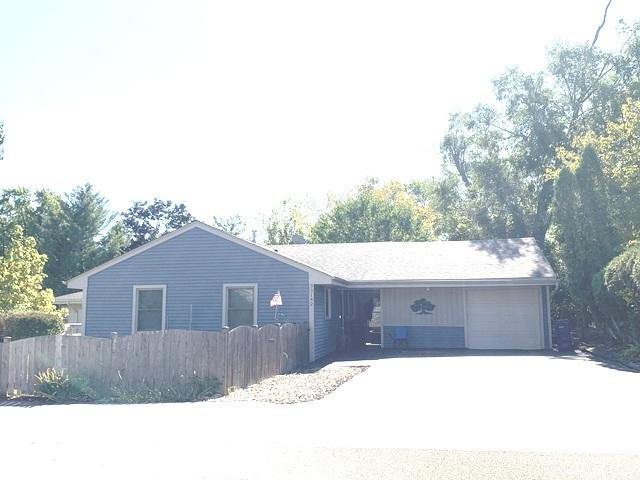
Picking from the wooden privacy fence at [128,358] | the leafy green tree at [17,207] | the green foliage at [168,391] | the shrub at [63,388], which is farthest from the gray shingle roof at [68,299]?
the green foliage at [168,391]

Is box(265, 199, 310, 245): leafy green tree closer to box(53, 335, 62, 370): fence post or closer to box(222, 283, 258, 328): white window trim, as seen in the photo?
box(222, 283, 258, 328): white window trim

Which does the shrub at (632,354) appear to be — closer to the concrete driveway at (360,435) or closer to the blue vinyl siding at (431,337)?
the concrete driveway at (360,435)

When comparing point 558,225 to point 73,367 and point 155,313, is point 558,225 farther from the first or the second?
point 73,367

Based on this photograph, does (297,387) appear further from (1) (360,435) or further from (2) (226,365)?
(1) (360,435)

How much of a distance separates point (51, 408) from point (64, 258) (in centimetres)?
3588

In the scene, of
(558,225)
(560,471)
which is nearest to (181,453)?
(560,471)

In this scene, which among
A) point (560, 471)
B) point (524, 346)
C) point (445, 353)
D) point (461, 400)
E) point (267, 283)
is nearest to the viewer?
point (560, 471)

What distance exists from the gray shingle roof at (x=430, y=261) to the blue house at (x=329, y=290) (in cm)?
4

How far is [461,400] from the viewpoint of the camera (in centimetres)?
1005

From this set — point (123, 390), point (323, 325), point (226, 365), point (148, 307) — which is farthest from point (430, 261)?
point (123, 390)

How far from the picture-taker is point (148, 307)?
18.3 meters

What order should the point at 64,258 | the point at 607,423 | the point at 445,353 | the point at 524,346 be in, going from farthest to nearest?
the point at 64,258 → the point at 524,346 → the point at 445,353 → the point at 607,423

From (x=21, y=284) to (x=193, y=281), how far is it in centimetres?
1025

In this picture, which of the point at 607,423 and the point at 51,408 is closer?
the point at 607,423
